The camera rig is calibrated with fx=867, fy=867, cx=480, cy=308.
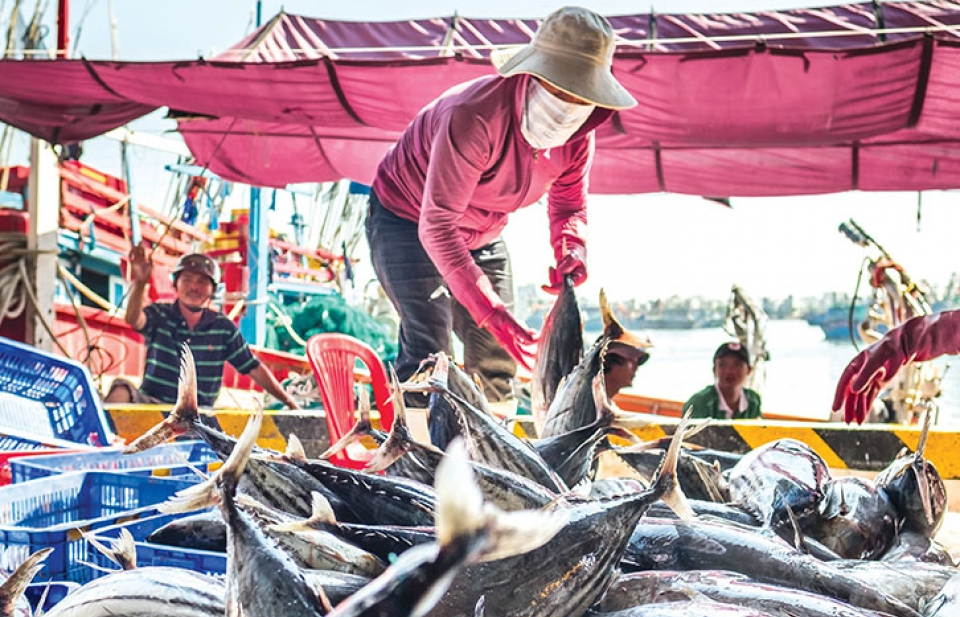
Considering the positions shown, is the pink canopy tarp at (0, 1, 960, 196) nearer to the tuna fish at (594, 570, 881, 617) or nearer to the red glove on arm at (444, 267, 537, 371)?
the red glove on arm at (444, 267, 537, 371)

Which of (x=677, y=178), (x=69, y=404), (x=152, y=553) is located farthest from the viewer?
(x=677, y=178)

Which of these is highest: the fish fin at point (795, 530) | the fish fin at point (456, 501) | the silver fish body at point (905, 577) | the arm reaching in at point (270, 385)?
the fish fin at point (456, 501)

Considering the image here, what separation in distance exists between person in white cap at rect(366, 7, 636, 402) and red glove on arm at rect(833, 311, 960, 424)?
2.77 ft

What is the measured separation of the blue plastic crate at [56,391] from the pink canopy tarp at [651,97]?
2.53 metres

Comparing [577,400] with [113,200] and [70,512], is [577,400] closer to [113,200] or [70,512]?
[70,512]

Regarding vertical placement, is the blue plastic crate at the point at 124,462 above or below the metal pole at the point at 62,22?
below

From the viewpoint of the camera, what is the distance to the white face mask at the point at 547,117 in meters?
2.83

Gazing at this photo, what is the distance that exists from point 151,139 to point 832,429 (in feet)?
29.1

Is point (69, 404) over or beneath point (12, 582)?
beneath

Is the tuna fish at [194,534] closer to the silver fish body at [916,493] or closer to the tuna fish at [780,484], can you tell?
the tuna fish at [780,484]

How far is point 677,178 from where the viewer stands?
6.77m

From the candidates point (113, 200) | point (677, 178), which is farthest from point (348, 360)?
point (113, 200)

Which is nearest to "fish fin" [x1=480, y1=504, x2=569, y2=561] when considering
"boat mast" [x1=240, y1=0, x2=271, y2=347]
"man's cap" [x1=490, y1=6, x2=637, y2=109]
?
"man's cap" [x1=490, y1=6, x2=637, y2=109]

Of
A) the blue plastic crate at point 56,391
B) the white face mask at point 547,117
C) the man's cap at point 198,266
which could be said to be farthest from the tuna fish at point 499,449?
the man's cap at point 198,266
